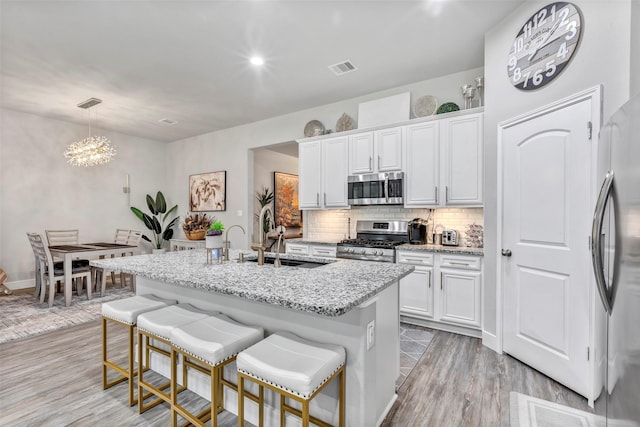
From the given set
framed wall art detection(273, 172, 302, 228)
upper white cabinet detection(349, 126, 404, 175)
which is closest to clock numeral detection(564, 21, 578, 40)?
upper white cabinet detection(349, 126, 404, 175)

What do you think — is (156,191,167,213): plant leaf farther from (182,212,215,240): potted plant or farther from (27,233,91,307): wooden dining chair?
(27,233,91,307): wooden dining chair

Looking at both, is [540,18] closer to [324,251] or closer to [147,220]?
[324,251]

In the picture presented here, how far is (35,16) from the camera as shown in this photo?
2514mm

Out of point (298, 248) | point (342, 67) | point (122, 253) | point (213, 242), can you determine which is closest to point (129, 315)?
point (213, 242)

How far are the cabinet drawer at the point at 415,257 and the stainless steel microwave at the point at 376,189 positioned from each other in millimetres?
653

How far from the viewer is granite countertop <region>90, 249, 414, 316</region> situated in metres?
1.28

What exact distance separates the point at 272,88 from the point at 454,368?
372 centimetres

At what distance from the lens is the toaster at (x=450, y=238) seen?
3.52 m

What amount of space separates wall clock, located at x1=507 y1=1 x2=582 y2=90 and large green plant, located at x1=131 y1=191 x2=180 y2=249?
642cm

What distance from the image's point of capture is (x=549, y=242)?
A: 7.57 ft

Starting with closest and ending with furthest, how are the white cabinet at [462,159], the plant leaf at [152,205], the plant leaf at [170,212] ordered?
1. the white cabinet at [462,159]
2. the plant leaf at [152,205]
3. the plant leaf at [170,212]

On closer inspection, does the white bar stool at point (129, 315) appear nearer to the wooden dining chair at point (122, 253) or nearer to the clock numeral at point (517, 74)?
the wooden dining chair at point (122, 253)

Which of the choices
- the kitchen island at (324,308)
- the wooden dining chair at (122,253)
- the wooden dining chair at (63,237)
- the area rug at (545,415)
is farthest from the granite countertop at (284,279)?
the wooden dining chair at (63,237)

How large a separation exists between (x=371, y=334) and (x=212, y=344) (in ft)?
2.66
